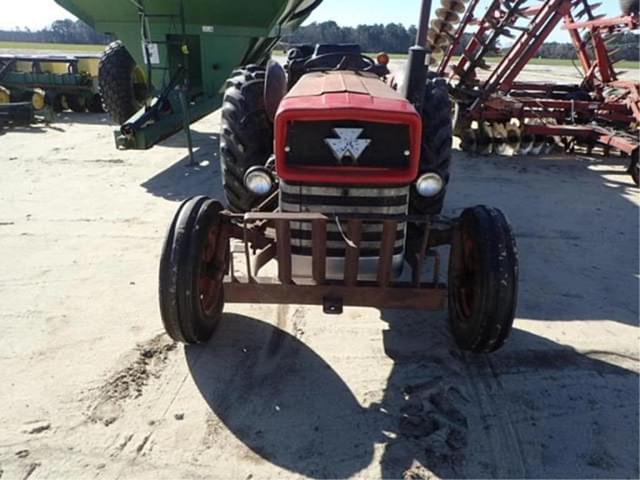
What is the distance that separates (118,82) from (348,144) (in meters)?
6.47

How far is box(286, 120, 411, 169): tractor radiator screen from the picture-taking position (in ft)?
8.20

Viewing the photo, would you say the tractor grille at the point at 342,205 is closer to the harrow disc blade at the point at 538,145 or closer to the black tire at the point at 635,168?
the black tire at the point at 635,168

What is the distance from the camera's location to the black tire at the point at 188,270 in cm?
261

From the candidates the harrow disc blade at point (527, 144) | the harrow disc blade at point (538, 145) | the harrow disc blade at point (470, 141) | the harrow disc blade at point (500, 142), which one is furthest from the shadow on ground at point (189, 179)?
the harrow disc blade at point (538, 145)

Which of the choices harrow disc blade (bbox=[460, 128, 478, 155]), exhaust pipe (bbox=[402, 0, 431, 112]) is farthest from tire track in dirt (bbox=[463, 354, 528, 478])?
harrow disc blade (bbox=[460, 128, 478, 155])

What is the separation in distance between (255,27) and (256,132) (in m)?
3.44

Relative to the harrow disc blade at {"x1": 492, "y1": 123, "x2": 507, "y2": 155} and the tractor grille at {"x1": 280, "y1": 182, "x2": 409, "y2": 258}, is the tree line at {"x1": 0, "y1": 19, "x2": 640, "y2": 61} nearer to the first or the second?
the harrow disc blade at {"x1": 492, "y1": 123, "x2": 507, "y2": 155}

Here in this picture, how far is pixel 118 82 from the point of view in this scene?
784 centimetres

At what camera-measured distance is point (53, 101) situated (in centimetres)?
1107

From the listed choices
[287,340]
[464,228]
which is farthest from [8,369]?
[464,228]

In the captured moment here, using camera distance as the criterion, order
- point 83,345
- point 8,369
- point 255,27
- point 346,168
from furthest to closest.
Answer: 1. point 255,27
2. point 83,345
3. point 8,369
4. point 346,168

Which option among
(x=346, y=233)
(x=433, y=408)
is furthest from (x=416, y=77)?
(x=433, y=408)

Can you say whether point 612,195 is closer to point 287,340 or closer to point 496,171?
point 496,171

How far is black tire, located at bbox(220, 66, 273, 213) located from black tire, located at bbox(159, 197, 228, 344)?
91 centimetres
